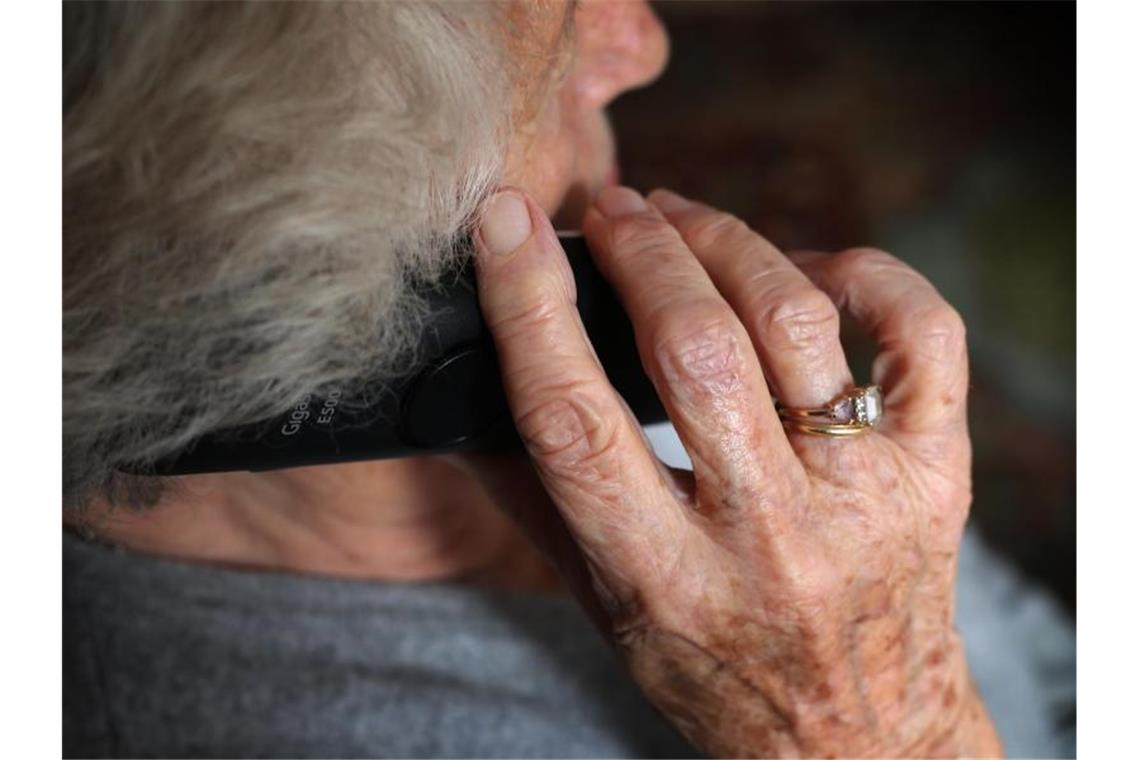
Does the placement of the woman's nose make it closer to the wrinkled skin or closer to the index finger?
the wrinkled skin

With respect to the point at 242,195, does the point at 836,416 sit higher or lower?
lower

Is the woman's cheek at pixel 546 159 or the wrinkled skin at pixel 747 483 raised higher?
the woman's cheek at pixel 546 159

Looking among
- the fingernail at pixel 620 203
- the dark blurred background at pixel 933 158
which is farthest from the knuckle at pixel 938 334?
the dark blurred background at pixel 933 158

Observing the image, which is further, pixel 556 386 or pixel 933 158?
pixel 933 158

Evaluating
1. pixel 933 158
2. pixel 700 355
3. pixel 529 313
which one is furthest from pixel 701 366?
pixel 933 158

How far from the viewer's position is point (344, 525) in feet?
3.05

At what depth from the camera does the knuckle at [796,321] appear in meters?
0.73

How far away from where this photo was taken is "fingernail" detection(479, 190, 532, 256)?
67 centimetres

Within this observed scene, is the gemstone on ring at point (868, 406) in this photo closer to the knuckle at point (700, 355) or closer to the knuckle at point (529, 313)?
the knuckle at point (700, 355)

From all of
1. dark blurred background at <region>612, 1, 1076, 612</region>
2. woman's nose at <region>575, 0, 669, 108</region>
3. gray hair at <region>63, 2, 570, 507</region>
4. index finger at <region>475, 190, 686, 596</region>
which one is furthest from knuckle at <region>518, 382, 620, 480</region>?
dark blurred background at <region>612, 1, 1076, 612</region>

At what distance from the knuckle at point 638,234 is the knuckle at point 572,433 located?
12cm

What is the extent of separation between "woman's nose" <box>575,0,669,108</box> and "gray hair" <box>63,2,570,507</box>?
306 mm

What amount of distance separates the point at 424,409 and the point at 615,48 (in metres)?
0.45

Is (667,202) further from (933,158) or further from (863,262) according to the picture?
(933,158)
